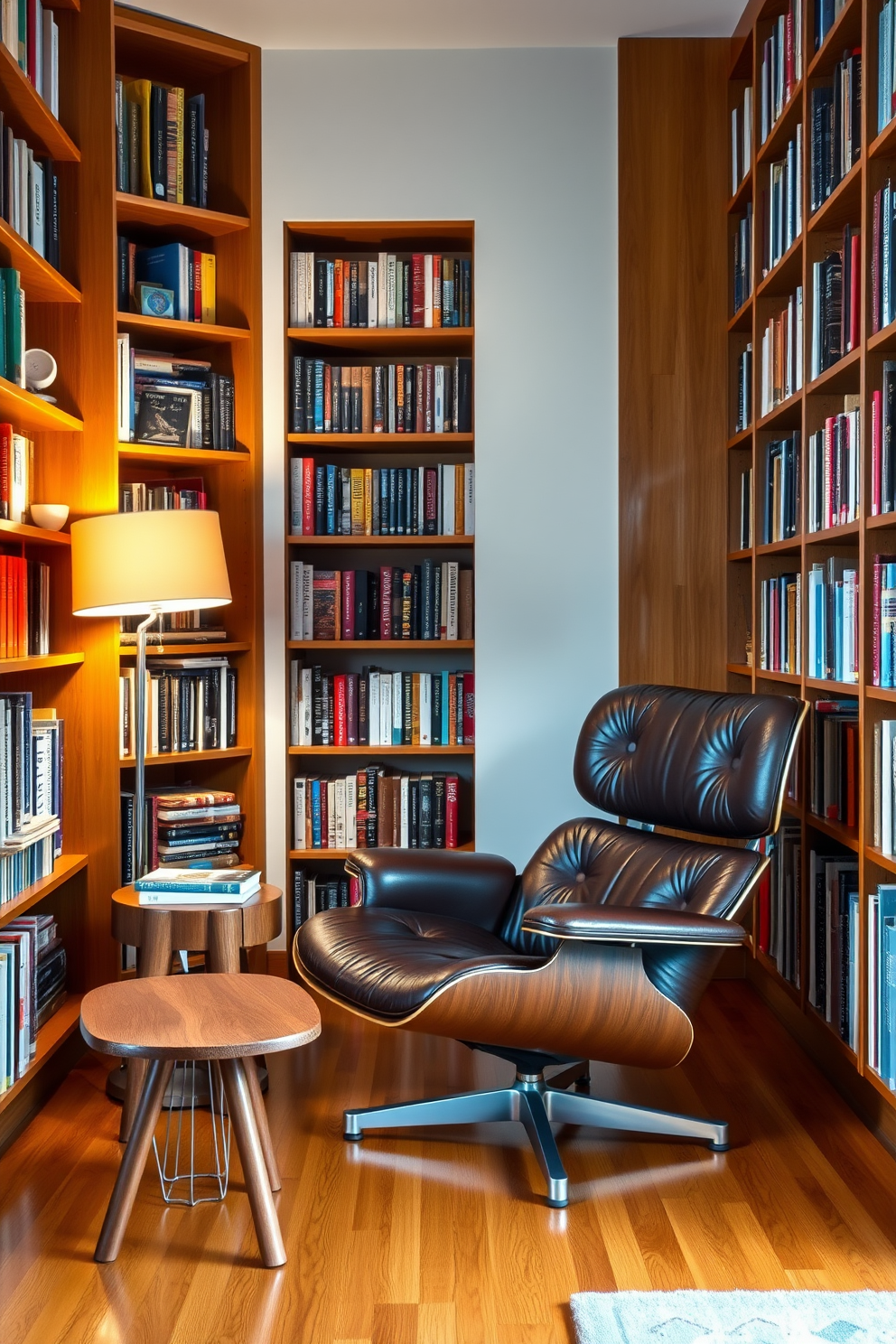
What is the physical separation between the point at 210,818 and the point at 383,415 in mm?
1364

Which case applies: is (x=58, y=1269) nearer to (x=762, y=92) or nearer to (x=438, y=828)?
(x=438, y=828)

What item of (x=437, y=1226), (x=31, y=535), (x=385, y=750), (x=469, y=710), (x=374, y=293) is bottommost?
(x=437, y=1226)

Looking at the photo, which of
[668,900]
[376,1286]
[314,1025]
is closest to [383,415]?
[668,900]

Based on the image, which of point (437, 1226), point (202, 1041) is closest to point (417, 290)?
point (202, 1041)

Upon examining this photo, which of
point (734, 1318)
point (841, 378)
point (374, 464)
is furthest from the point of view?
point (374, 464)

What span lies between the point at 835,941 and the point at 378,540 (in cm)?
182

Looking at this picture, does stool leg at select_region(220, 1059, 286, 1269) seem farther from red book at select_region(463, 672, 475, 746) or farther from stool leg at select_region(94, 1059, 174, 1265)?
red book at select_region(463, 672, 475, 746)

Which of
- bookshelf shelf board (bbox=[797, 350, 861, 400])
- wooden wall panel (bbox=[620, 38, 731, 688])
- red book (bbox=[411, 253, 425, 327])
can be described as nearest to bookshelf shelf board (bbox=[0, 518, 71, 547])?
red book (bbox=[411, 253, 425, 327])

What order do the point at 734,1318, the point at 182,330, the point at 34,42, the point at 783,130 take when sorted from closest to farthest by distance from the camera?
the point at 734,1318 < the point at 34,42 < the point at 783,130 < the point at 182,330

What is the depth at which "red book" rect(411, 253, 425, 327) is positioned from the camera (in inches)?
149

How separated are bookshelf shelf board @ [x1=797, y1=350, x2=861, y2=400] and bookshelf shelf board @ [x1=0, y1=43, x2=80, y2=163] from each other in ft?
6.24

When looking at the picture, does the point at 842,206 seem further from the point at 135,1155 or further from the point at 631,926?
the point at 135,1155

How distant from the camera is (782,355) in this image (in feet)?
10.4

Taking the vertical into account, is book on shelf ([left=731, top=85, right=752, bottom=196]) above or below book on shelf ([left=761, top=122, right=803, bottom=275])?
above
